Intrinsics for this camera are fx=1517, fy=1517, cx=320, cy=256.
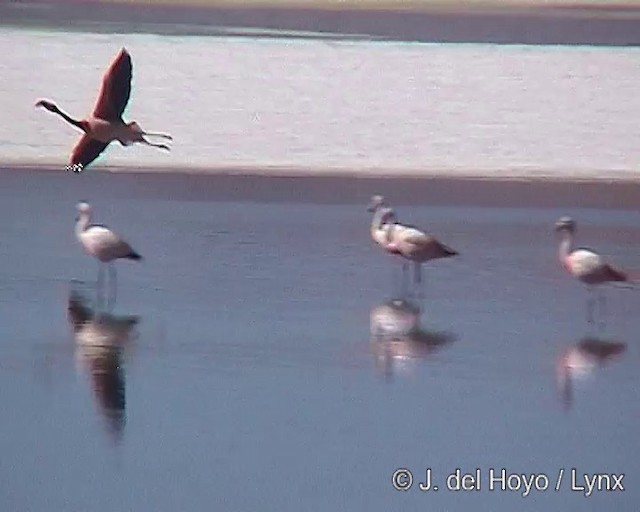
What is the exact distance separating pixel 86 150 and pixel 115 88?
11 cm

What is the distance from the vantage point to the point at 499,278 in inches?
93.7

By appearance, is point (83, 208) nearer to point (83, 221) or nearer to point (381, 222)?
point (83, 221)

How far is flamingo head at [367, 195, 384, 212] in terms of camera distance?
7.81 feet

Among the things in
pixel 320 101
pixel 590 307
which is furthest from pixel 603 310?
pixel 320 101

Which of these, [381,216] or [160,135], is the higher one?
[160,135]

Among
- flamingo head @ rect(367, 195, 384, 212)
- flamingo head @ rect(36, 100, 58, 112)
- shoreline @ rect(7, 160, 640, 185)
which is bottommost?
flamingo head @ rect(367, 195, 384, 212)

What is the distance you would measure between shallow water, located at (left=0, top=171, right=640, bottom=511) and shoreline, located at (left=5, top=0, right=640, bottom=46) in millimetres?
254

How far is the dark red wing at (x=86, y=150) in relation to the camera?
2.41m

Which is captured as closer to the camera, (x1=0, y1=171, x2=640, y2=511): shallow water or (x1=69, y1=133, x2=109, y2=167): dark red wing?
(x1=0, y1=171, x2=640, y2=511): shallow water

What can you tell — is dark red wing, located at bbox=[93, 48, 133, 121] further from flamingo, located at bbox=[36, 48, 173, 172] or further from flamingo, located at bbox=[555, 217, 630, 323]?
flamingo, located at bbox=[555, 217, 630, 323]

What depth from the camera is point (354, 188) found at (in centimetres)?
240

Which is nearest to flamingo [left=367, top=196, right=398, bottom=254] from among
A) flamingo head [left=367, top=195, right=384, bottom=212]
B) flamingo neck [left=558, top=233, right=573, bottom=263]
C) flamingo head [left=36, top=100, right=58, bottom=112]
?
flamingo head [left=367, top=195, right=384, bottom=212]

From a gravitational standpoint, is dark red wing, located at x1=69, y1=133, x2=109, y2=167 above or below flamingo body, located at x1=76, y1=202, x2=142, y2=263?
above

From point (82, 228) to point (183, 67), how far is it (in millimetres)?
304
